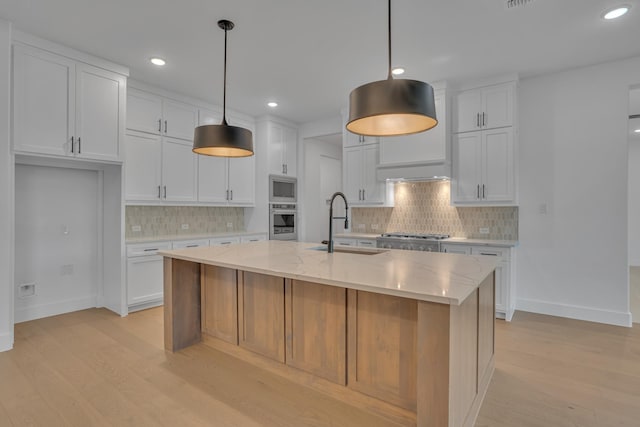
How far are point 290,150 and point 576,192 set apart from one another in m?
4.13

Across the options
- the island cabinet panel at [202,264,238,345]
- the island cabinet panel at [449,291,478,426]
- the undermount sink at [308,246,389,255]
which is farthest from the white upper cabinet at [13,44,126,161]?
the island cabinet panel at [449,291,478,426]

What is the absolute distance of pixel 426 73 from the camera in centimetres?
382

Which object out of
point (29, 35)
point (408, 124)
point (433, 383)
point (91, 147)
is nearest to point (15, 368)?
point (91, 147)

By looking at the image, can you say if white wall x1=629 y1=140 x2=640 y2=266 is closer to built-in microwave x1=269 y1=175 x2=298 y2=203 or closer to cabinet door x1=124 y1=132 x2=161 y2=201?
built-in microwave x1=269 y1=175 x2=298 y2=203

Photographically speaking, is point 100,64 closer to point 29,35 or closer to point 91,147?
point 29,35

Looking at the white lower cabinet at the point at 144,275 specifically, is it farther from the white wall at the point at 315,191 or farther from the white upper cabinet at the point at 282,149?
the white wall at the point at 315,191

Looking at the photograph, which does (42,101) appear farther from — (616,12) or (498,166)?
(616,12)

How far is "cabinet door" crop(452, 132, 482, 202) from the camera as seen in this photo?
4.02 meters

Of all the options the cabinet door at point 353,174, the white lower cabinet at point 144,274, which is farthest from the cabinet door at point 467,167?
the white lower cabinet at point 144,274

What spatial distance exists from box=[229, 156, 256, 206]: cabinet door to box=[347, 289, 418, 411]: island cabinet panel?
A: 364 cm

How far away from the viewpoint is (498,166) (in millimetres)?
3879

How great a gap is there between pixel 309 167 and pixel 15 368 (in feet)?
15.3

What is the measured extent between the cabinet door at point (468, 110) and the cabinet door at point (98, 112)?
13.0 ft

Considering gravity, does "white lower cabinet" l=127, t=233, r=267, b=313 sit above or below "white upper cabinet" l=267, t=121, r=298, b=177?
below
